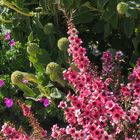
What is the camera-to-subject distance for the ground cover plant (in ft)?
9.21

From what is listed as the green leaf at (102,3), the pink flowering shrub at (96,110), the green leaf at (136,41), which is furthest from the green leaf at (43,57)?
the pink flowering shrub at (96,110)

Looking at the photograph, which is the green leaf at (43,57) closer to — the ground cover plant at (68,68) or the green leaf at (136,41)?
the ground cover plant at (68,68)

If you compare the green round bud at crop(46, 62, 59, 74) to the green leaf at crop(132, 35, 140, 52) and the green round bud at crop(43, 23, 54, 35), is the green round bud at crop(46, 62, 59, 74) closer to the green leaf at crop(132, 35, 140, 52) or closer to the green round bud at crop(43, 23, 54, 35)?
the green round bud at crop(43, 23, 54, 35)

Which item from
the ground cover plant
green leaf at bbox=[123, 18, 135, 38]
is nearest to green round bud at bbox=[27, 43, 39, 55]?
the ground cover plant

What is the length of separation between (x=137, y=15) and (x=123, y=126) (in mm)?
1272

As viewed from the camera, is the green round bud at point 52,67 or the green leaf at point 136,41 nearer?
the green round bud at point 52,67

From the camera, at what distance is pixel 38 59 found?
12.6 feet

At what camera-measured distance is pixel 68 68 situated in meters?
3.40

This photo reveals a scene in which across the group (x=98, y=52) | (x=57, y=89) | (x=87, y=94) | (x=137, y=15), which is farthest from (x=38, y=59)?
(x=87, y=94)

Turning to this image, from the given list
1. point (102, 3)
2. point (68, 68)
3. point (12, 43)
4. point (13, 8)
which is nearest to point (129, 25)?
point (102, 3)

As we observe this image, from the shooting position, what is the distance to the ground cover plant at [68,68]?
281 centimetres

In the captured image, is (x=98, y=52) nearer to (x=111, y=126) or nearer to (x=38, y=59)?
(x=38, y=59)

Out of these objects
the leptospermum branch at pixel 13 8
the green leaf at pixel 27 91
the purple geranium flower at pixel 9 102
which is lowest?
the purple geranium flower at pixel 9 102

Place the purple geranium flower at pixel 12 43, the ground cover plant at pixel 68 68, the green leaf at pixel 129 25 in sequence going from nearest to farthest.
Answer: the ground cover plant at pixel 68 68, the green leaf at pixel 129 25, the purple geranium flower at pixel 12 43
